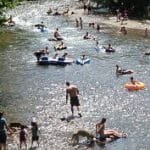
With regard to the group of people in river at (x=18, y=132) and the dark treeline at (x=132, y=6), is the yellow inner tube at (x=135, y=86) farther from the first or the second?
the dark treeline at (x=132, y=6)

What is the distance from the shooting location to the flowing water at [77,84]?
31922 millimetres

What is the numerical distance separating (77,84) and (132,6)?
128 feet

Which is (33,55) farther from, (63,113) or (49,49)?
(63,113)

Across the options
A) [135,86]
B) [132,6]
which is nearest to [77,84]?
[135,86]

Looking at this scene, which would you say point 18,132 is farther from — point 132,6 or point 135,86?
point 132,6

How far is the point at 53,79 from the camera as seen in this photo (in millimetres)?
45250

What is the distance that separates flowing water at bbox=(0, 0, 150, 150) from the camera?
31922 mm

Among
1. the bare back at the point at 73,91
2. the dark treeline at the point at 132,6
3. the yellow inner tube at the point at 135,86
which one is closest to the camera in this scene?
the bare back at the point at 73,91

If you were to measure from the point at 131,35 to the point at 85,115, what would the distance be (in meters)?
33.0

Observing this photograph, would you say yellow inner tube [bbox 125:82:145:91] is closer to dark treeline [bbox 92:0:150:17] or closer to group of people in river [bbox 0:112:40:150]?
group of people in river [bbox 0:112:40:150]

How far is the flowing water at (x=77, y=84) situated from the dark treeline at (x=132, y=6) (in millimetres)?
11461

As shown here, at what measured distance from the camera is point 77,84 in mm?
43688

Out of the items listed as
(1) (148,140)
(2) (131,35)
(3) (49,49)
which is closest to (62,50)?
(3) (49,49)

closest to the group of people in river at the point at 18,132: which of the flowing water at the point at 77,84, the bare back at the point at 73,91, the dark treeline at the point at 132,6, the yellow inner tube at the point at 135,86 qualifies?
the flowing water at the point at 77,84
